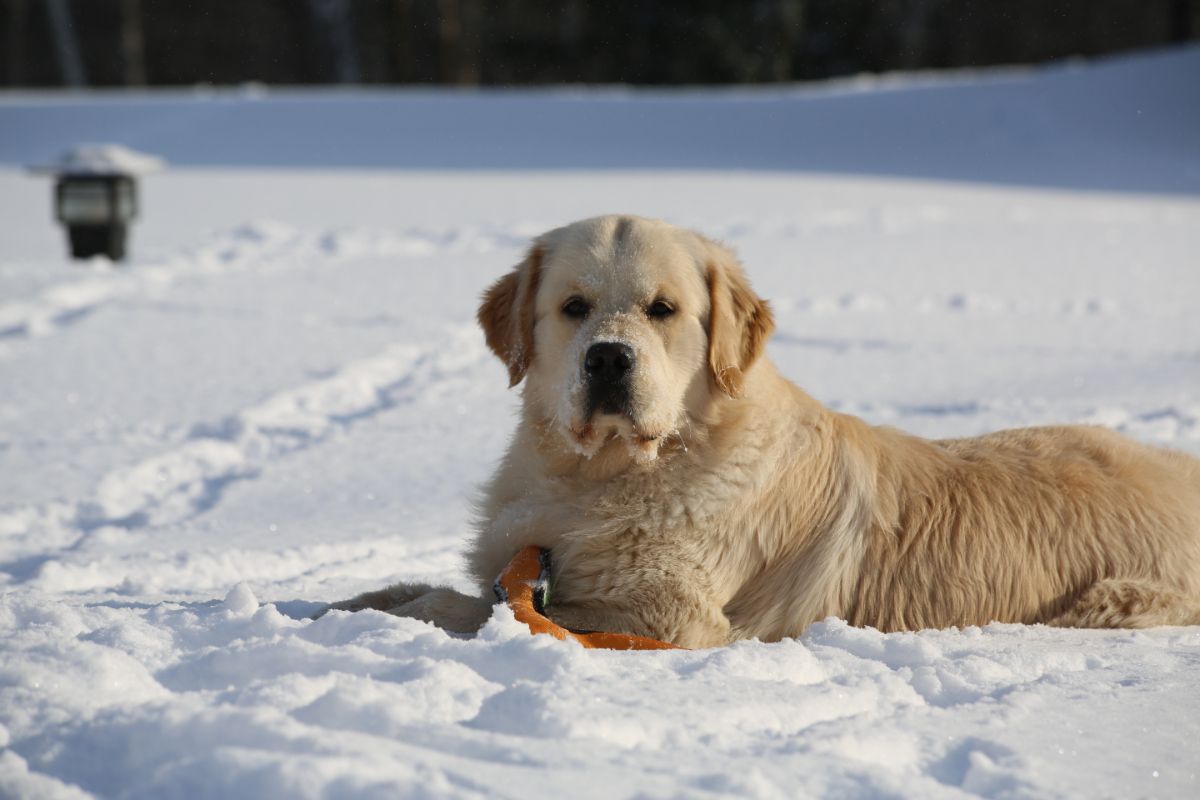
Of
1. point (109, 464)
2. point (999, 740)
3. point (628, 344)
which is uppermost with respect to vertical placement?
point (628, 344)

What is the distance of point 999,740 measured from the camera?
8.41 ft

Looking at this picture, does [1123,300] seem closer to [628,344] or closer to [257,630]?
[628,344]

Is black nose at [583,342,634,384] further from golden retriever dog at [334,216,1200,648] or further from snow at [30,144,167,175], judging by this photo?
snow at [30,144,167,175]

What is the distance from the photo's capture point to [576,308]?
3.57m

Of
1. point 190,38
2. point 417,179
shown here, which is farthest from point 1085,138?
point 190,38

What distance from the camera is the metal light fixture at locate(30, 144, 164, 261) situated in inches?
406

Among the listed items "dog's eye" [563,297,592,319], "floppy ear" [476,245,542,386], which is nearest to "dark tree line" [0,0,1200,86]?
"floppy ear" [476,245,542,386]

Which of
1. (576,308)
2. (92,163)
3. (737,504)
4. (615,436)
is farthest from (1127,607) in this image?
(92,163)

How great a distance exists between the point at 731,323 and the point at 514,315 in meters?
0.68

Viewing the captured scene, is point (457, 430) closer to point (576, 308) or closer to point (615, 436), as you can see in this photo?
point (576, 308)

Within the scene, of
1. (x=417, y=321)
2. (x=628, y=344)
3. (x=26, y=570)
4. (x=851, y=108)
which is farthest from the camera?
(x=851, y=108)

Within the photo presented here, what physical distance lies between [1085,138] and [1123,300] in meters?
9.56

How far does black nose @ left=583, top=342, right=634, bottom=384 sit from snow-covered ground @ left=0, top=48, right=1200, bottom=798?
0.80 metres

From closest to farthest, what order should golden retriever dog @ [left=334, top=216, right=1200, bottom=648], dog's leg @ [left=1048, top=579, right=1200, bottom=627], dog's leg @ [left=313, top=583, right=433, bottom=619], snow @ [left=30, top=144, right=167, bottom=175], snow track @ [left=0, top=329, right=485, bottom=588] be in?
1. golden retriever dog @ [left=334, top=216, right=1200, bottom=648]
2. dog's leg @ [left=1048, top=579, right=1200, bottom=627]
3. dog's leg @ [left=313, top=583, right=433, bottom=619]
4. snow track @ [left=0, top=329, right=485, bottom=588]
5. snow @ [left=30, top=144, right=167, bottom=175]
